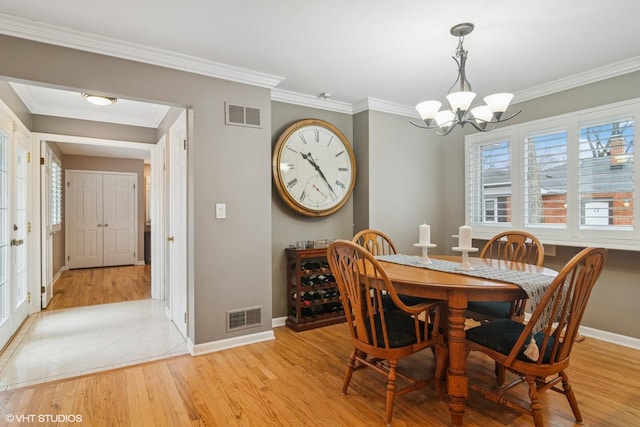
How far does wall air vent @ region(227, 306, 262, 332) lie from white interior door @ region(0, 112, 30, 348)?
6.20ft

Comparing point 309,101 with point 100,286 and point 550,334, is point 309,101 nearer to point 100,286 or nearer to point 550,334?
point 550,334

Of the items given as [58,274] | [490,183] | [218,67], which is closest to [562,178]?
[490,183]

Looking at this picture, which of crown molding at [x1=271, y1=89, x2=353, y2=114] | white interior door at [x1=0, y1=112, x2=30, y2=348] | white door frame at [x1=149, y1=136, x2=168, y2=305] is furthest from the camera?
white door frame at [x1=149, y1=136, x2=168, y2=305]

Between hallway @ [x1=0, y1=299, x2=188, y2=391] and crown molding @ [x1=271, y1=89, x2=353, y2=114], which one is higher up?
crown molding @ [x1=271, y1=89, x2=353, y2=114]

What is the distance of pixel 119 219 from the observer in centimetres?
767

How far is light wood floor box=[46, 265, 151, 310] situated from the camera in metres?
4.72

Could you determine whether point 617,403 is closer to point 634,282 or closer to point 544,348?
point 544,348

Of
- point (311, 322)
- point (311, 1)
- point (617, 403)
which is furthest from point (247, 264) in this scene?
point (617, 403)

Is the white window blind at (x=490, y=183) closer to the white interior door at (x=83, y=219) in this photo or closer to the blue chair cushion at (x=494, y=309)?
the blue chair cushion at (x=494, y=309)

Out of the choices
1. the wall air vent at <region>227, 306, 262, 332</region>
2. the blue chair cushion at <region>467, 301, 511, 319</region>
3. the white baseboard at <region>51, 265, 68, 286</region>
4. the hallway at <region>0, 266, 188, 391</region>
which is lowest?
the hallway at <region>0, 266, 188, 391</region>

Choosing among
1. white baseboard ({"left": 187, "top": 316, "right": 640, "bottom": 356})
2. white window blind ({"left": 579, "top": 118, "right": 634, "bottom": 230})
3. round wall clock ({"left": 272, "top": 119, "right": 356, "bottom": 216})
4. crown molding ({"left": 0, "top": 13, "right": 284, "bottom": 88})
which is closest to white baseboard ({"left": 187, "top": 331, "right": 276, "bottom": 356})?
white baseboard ({"left": 187, "top": 316, "right": 640, "bottom": 356})

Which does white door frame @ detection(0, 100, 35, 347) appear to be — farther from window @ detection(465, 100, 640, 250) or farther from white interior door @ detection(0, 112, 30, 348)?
window @ detection(465, 100, 640, 250)

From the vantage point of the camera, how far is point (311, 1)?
2.06m

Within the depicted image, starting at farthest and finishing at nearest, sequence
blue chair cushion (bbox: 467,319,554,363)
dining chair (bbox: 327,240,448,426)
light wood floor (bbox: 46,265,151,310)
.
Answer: light wood floor (bbox: 46,265,151,310)
dining chair (bbox: 327,240,448,426)
blue chair cushion (bbox: 467,319,554,363)
